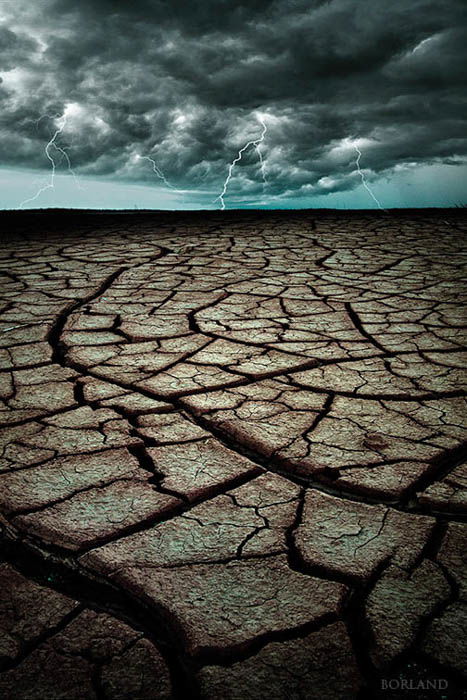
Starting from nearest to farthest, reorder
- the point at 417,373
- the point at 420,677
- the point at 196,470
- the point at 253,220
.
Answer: the point at 420,677
the point at 196,470
the point at 417,373
the point at 253,220

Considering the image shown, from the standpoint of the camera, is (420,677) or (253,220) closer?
(420,677)

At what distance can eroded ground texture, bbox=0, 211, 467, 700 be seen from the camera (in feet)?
2.72

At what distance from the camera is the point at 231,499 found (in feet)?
4.00

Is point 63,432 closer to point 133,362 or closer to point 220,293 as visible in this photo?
point 133,362

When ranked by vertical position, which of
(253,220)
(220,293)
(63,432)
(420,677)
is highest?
(253,220)

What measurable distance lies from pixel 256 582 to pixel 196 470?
396 mm

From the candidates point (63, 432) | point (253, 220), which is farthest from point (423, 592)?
point (253, 220)

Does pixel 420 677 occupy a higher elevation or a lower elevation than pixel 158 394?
lower

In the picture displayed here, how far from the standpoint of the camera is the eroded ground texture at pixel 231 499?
829 millimetres

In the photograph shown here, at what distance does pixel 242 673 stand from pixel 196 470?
563 mm

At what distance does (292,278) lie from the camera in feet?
11.0

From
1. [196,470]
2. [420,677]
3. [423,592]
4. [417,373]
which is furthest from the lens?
[417,373]

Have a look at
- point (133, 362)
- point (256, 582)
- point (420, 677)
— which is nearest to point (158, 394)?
point (133, 362)

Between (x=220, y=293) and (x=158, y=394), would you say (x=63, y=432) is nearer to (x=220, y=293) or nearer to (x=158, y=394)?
(x=158, y=394)
